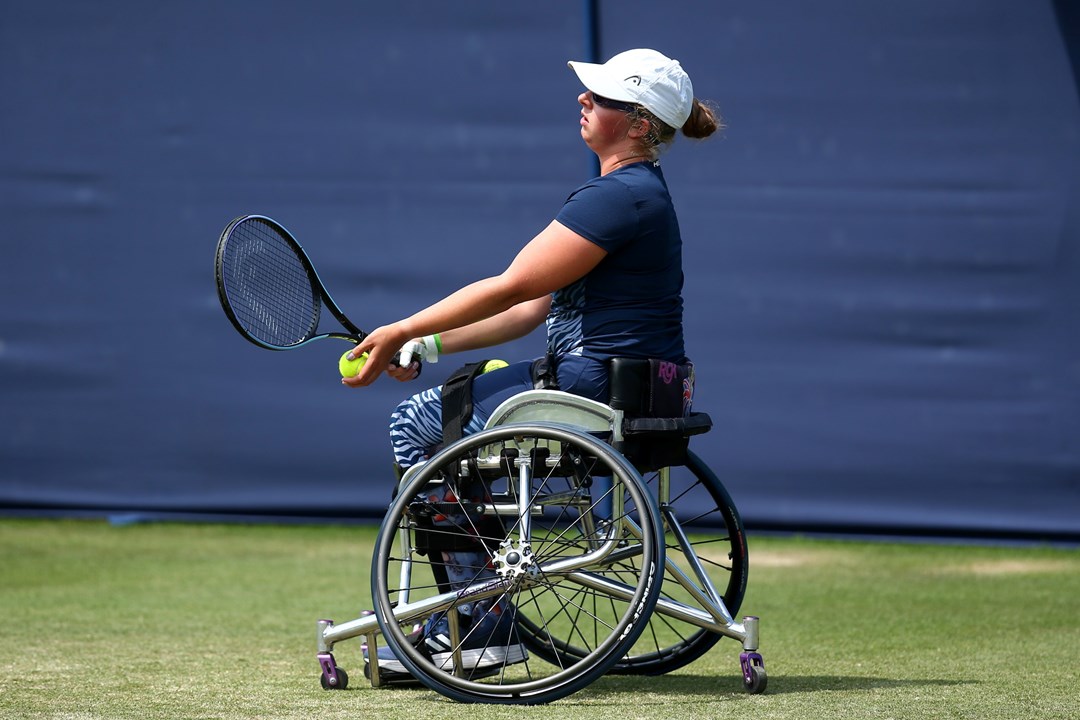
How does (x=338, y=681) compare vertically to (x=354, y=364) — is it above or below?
below

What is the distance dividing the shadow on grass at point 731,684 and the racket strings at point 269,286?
921 millimetres

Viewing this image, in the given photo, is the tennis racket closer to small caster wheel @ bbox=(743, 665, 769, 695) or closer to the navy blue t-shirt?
the navy blue t-shirt

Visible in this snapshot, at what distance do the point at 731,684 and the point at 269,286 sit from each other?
1.21 m

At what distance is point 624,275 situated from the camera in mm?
2859

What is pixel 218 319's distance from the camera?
5934 millimetres

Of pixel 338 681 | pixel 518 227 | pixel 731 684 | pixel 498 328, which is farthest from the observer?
pixel 518 227

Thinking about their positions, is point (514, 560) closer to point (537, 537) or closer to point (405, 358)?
point (537, 537)

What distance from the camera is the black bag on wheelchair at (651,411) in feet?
9.18

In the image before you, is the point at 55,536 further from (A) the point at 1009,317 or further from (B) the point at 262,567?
(A) the point at 1009,317

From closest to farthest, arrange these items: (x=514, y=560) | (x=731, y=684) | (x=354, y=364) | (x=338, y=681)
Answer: (x=514, y=560) < (x=354, y=364) < (x=338, y=681) < (x=731, y=684)

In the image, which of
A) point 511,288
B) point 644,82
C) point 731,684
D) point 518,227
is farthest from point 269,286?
point 518,227

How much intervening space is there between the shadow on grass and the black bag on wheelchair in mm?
446

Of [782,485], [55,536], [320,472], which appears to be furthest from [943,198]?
[55,536]

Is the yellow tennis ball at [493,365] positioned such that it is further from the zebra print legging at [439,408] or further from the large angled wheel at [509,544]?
the large angled wheel at [509,544]
